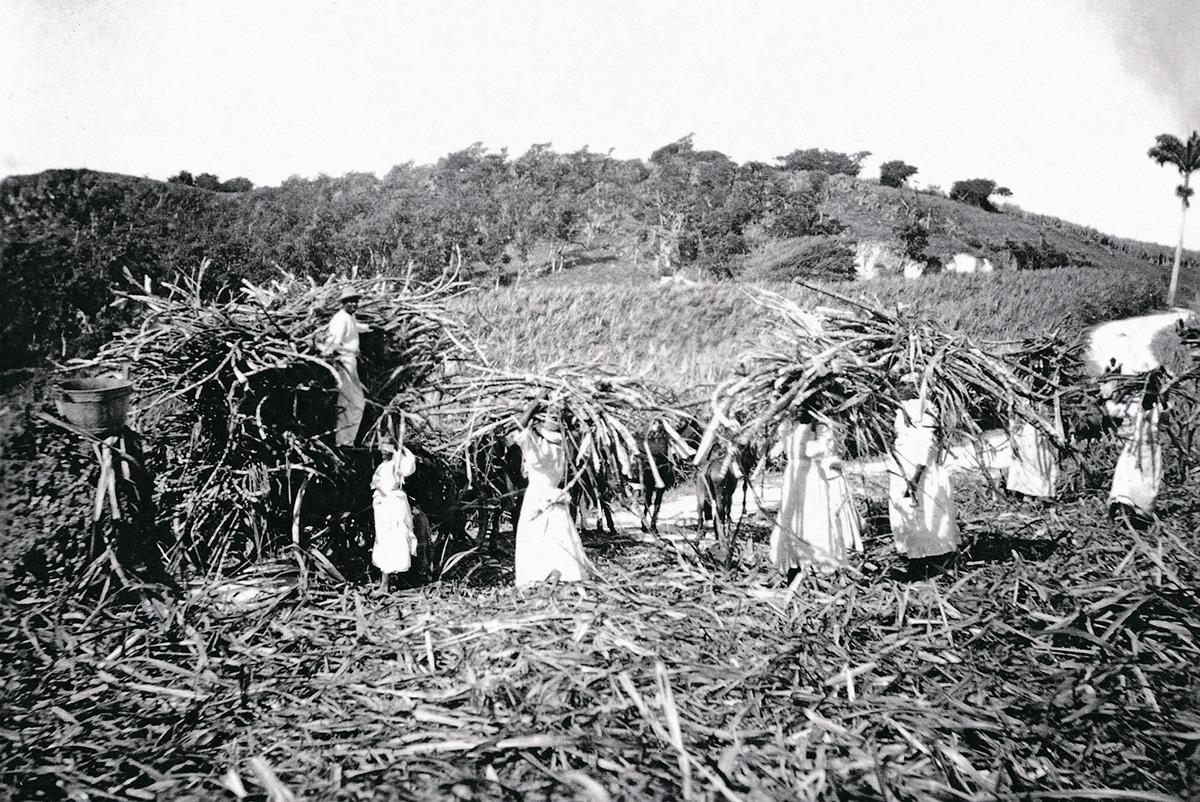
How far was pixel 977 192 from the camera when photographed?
6044 centimetres

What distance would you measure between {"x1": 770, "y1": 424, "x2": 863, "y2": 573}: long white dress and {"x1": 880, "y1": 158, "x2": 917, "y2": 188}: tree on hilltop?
62.9m

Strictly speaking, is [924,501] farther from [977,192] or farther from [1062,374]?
[977,192]

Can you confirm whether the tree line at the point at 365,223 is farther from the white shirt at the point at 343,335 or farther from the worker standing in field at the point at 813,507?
the worker standing in field at the point at 813,507

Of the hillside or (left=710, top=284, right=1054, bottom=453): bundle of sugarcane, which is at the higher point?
the hillside

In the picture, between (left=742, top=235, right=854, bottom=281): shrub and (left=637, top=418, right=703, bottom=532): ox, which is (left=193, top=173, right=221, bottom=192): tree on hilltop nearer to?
(left=742, top=235, right=854, bottom=281): shrub

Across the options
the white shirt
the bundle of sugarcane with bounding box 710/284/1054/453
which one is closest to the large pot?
the white shirt

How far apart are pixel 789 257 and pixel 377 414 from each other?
96.6 ft

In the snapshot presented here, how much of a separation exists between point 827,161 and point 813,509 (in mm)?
64798

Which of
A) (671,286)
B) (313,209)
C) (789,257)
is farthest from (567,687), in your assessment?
(313,209)

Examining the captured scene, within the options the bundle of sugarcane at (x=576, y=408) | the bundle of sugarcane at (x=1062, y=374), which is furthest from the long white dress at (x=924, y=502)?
the bundle of sugarcane at (x=1062, y=374)

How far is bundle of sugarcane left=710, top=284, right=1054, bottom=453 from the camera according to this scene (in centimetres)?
538

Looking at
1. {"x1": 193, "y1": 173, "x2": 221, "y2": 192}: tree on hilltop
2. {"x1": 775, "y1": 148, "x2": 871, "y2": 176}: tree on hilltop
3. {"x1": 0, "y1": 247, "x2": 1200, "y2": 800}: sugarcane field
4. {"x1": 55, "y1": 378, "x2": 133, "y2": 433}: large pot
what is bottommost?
{"x1": 0, "y1": 247, "x2": 1200, "y2": 800}: sugarcane field

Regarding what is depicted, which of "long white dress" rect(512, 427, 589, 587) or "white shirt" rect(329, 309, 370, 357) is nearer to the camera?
"long white dress" rect(512, 427, 589, 587)

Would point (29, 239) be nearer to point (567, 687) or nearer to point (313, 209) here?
point (313, 209)
